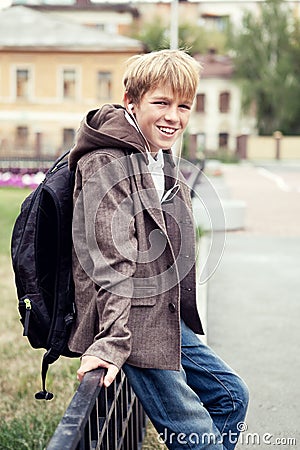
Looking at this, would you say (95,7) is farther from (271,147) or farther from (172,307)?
(172,307)

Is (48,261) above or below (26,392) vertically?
above

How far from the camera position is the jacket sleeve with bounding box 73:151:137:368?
2527mm

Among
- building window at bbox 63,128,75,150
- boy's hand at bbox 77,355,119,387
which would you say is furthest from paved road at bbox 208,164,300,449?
building window at bbox 63,128,75,150

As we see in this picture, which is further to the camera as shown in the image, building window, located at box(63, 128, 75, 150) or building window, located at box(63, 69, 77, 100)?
building window, located at box(63, 69, 77, 100)

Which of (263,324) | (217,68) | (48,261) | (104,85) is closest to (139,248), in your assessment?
(48,261)

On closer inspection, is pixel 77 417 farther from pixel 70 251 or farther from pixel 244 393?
pixel 244 393

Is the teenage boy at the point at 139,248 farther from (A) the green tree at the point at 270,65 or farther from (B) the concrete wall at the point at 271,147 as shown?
(A) the green tree at the point at 270,65

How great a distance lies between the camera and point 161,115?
2729 millimetres

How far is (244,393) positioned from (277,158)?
1965 inches

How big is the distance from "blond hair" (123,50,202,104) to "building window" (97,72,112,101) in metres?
44.9

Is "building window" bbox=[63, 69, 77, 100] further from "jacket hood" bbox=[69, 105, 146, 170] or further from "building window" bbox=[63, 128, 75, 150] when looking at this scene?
"jacket hood" bbox=[69, 105, 146, 170]

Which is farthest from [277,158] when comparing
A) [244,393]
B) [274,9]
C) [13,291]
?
[244,393]

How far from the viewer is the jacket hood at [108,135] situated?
2.62 m

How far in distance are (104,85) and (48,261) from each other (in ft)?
149
